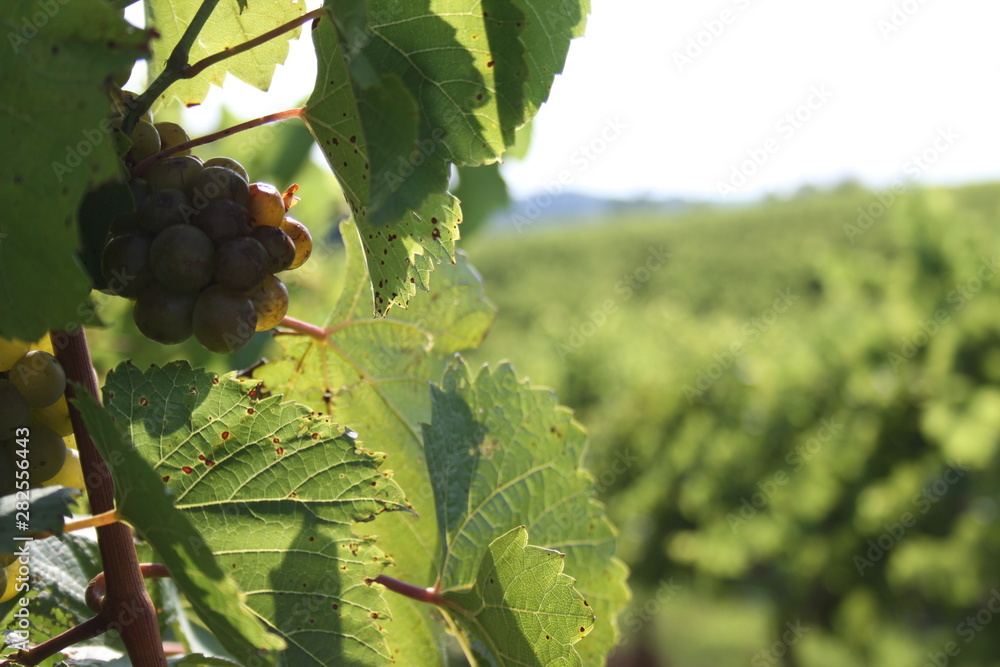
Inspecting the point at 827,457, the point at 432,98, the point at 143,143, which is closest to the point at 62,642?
the point at 143,143

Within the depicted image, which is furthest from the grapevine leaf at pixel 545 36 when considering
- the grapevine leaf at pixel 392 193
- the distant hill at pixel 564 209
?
the distant hill at pixel 564 209

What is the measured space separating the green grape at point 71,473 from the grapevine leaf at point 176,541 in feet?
0.54

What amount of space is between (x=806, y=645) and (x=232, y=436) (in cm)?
643

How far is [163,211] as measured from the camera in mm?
636

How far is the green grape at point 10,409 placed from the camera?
2.09 feet

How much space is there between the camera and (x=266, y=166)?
254 centimetres

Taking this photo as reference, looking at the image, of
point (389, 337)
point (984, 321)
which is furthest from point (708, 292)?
point (389, 337)

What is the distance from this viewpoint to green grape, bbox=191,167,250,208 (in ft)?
2.14

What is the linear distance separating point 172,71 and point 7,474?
0.33 meters

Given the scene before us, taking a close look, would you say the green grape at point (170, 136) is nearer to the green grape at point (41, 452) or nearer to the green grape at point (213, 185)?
the green grape at point (213, 185)

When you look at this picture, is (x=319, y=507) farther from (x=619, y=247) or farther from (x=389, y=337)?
(x=619, y=247)

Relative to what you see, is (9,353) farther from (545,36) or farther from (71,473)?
(545,36)

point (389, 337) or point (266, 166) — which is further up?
point (266, 166)

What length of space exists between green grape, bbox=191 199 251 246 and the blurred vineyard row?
95.1 inches
